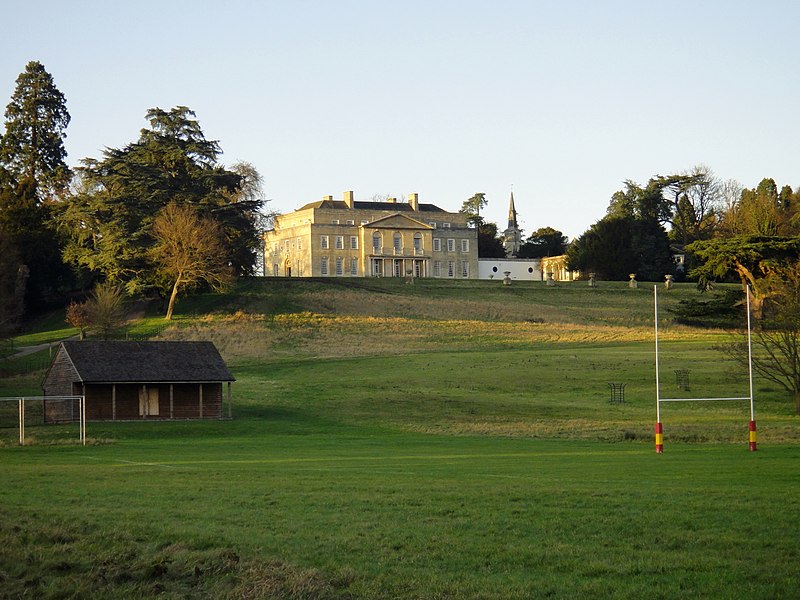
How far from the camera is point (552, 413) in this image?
4488 cm

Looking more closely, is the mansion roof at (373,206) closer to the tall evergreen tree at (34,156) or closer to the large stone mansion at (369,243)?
the large stone mansion at (369,243)

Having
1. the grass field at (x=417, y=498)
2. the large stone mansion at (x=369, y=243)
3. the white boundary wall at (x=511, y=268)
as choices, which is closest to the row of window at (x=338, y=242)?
the large stone mansion at (x=369, y=243)

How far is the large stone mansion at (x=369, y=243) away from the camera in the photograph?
136 meters

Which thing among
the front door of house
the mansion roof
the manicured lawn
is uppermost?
the mansion roof

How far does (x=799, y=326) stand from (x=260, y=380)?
28.8m

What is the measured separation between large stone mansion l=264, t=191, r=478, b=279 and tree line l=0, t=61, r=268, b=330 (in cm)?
3283

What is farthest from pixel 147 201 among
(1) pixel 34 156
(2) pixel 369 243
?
(2) pixel 369 243

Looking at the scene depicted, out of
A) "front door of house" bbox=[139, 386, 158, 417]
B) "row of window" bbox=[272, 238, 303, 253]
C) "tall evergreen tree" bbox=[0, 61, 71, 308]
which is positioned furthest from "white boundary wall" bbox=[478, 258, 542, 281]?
"front door of house" bbox=[139, 386, 158, 417]

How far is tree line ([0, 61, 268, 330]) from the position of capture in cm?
8338

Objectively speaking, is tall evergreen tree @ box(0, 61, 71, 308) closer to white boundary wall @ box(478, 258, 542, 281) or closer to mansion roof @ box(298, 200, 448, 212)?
mansion roof @ box(298, 200, 448, 212)

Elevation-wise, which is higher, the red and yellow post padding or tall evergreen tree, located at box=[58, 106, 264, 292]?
tall evergreen tree, located at box=[58, 106, 264, 292]

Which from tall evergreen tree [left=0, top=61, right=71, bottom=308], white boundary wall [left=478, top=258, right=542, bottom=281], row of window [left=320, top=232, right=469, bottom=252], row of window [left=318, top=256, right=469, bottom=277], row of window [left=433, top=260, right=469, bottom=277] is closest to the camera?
tall evergreen tree [left=0, top=61, right=71, bottom=308]

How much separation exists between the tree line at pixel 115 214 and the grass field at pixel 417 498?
95.5 ft

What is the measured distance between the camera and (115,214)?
8738 cm
